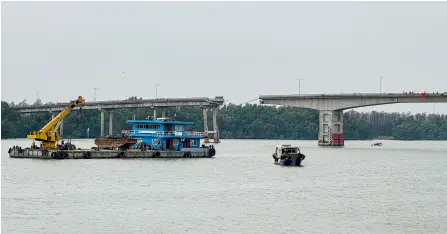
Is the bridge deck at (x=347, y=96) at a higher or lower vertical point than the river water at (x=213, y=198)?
higher

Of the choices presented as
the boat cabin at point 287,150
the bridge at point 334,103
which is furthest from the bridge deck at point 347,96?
the boat cabin at point 287,150

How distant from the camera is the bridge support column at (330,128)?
534 ft

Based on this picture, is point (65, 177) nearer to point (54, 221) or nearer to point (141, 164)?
point (141, 164)

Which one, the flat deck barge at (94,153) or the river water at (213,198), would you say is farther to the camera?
the flat deck barge at (94,153)

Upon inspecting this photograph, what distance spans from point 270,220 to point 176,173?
33303mm

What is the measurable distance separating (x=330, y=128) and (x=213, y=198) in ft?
342

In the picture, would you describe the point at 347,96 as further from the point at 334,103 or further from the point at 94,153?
the point at 94,153

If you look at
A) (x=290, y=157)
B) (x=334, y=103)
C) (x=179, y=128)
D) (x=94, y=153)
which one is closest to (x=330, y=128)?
(x=334, y=103)

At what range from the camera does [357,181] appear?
Answer: 255 feet

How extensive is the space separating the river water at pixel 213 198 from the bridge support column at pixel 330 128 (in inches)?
2648

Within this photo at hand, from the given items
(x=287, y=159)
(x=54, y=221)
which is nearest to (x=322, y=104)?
(x=287, y=159)

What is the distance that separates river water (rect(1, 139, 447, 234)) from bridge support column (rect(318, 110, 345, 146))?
6725 cm

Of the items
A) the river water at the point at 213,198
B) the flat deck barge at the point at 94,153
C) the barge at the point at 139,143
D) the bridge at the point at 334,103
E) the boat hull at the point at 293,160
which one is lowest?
the river water at the point at 213,198

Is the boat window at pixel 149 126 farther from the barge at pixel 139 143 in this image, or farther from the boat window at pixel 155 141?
the boat window at pixel 155 141
